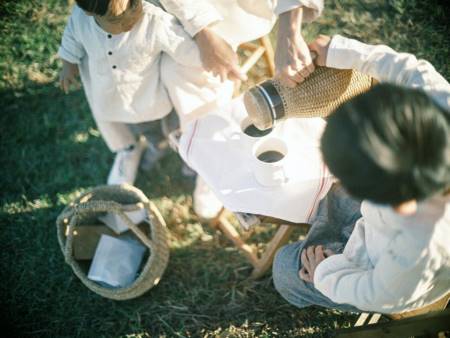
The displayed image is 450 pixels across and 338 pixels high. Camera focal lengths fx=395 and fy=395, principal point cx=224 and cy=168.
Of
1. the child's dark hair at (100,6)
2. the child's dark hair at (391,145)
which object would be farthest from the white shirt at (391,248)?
the child's dark hair at (100,6)

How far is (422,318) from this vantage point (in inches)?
48.3

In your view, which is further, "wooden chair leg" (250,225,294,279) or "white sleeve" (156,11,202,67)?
"wooden chair leg" (250,225,294,279)

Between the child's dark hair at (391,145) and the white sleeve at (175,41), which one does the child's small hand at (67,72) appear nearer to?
the white sleeve at (175,41)

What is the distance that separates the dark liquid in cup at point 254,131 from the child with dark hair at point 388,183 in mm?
326

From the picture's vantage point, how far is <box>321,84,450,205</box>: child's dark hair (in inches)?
32.4

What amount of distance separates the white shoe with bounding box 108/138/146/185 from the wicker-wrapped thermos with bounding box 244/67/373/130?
117 cm

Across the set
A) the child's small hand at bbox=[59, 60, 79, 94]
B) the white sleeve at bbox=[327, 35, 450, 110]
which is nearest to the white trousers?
the child's small hand at bbox=[59, 60, 79, 94]

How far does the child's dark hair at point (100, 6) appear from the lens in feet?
4.55

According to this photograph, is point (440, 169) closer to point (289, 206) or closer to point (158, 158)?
point (289, 206)

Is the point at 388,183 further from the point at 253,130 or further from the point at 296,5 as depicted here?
the point at 296,5

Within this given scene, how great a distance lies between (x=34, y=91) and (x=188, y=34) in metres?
1.60

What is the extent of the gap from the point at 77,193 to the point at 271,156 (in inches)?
60.8

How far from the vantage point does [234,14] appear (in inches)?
71.2

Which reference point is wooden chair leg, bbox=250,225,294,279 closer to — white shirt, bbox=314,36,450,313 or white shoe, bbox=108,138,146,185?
white shirt, bbox=314,36,450,313
